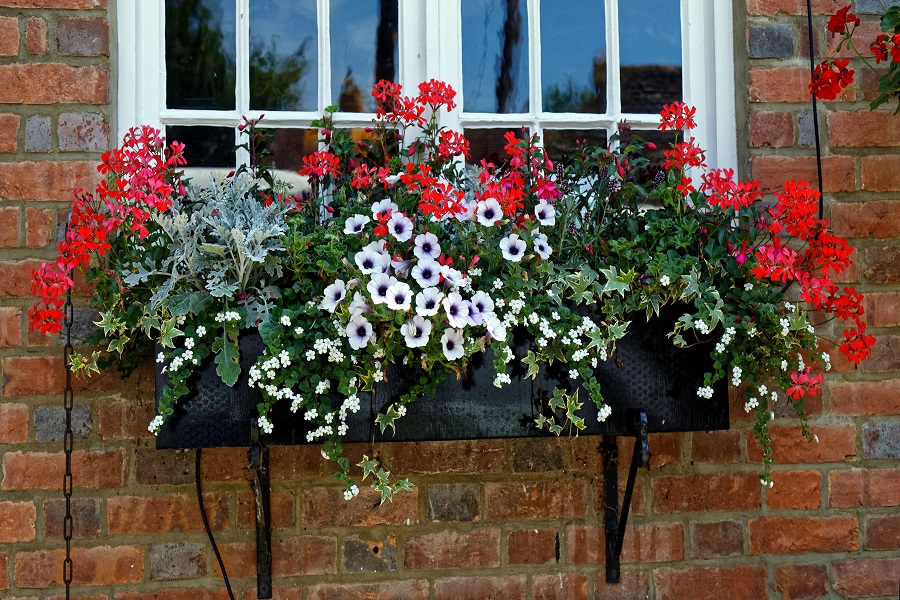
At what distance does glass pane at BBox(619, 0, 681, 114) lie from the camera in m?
2.41

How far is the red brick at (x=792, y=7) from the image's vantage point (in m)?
2.33

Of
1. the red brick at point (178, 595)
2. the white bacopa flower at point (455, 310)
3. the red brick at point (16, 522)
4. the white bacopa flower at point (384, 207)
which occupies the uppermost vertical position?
the white bacopa flower at point (384, 207)

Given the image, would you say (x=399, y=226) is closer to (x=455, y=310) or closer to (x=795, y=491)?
(x=455, y=310)

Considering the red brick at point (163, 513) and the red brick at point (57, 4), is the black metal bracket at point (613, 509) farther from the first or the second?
the red brick at point (57, 4)

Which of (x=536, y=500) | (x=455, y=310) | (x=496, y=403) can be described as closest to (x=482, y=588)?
(x=536, y=500)

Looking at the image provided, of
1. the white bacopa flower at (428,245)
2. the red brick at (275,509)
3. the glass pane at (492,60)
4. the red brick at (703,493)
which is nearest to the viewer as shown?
the white bacopa flower at (428,245)

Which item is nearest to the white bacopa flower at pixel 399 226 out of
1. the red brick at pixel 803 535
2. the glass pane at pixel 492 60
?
the glass pane at pixel 492 60

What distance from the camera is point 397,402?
1.95 m

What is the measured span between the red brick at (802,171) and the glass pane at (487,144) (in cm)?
61

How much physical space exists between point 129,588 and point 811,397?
170 centimetres

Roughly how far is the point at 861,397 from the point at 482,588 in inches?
41.5

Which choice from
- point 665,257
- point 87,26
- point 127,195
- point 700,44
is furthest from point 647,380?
Answer: point 87,26

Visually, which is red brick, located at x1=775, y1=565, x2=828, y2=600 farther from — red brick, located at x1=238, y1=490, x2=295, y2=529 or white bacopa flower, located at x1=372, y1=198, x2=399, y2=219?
white bacopa flower, located at x1=372, y1=198, x2=399, y2=219

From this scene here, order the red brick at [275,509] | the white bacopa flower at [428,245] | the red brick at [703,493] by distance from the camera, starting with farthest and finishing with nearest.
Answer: the red brick at [703,493] < the red brick at [275,509] < the white bacopa flower at [428,245]
